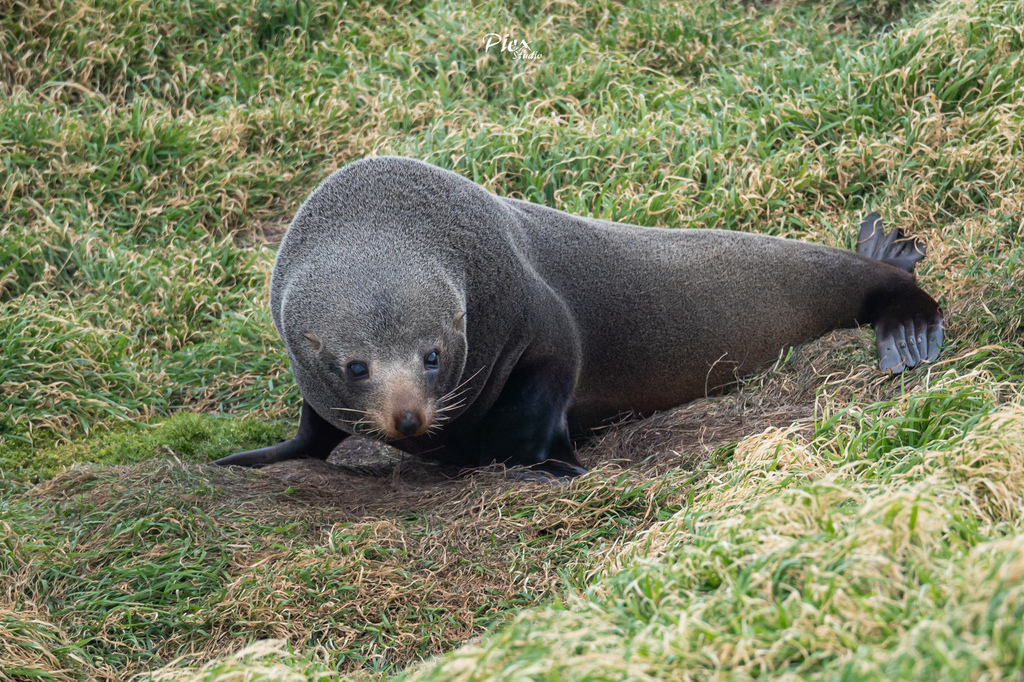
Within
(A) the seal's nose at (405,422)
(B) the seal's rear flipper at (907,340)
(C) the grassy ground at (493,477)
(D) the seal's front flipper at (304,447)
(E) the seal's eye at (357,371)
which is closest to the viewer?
(C) the grassy ground at (493,477)

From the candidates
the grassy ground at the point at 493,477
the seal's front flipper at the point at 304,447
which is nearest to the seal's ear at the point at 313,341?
the grassy ground at the point at 493,477

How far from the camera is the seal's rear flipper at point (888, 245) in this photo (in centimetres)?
580

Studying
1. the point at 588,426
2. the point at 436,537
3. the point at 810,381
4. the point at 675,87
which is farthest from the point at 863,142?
the point at 436,537

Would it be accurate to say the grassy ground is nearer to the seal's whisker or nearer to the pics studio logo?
the pics studio logo

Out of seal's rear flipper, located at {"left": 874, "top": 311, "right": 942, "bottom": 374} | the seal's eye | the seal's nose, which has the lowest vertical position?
the seal's nose

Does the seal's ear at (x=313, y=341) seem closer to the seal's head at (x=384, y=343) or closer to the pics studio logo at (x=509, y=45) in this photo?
the seal's head at (x=384, y=343)

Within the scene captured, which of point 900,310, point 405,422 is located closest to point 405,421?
point 405,422

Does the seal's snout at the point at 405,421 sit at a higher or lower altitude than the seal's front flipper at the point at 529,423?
higher

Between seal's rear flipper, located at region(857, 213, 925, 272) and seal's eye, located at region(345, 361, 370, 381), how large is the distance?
3155 mm

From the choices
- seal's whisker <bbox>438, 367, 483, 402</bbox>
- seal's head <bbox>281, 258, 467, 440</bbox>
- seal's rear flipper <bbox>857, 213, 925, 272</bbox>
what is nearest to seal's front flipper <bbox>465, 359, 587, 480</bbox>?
seal's whisker <bbox>438, 367, 483, 402</bbox>

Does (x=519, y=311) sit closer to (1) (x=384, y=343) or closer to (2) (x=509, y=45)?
(1) (x=384, y=343)

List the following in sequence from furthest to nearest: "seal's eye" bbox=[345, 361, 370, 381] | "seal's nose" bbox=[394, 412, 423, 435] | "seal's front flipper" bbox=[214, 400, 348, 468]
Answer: "seal's front flipper" bbox=[214, 400, 348, 468], "seal's eye" bbox=[345, 361, 370, 381], "seal's nose" bbox=[394, 412, 423, 435]

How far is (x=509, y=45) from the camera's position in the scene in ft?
24.7

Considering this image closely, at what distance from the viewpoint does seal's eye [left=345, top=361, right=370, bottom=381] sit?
4.10 m
